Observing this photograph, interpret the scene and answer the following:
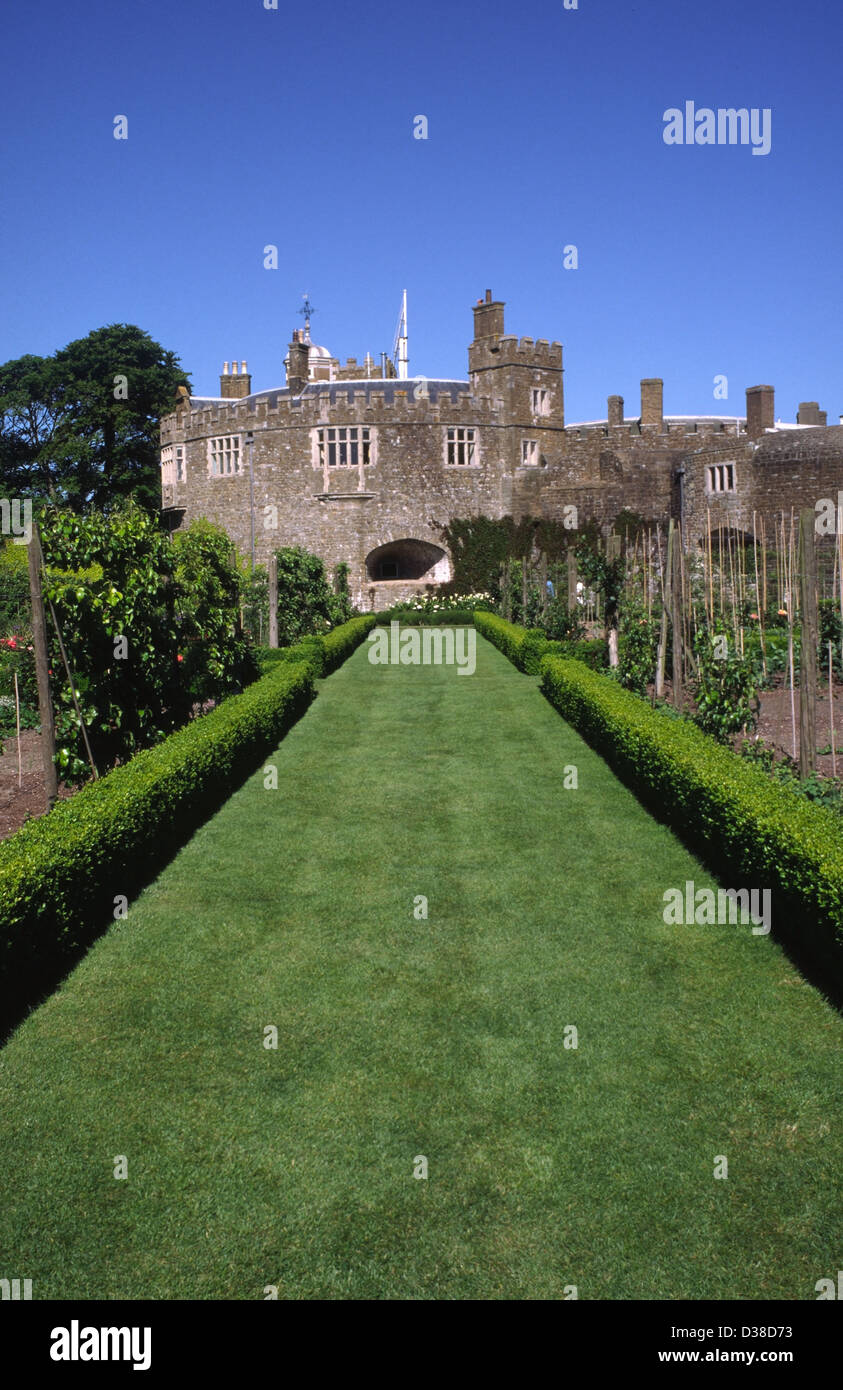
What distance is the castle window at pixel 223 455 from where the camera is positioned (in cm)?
4272

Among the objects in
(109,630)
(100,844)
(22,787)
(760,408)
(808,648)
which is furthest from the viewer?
(760,408)

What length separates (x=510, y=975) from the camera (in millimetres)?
7238

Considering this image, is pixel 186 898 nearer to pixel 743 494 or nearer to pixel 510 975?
pixel 510 975

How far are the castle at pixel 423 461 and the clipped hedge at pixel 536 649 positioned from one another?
14.6 meters

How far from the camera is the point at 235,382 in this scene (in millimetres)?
48438

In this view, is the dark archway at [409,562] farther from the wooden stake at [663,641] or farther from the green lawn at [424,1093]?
the green lawn at [424,1093]

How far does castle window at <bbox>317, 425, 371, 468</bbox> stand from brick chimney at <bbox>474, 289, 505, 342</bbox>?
259 inches

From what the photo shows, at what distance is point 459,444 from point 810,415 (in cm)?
1734

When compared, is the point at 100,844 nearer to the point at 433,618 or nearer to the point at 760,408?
the point at 433,618

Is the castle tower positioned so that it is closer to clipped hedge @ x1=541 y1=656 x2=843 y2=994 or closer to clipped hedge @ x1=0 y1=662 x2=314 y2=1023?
clipped hedge @ x1=541 y1=656 x2=843 y2=994

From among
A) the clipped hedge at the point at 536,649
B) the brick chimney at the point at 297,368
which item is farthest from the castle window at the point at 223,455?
the clipped hedge at the point at 536,649

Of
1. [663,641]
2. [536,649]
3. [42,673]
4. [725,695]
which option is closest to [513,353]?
[536,649]

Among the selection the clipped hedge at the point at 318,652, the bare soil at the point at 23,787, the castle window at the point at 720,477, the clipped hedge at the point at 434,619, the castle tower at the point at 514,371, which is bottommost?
the bare soil at the point at 23,787
